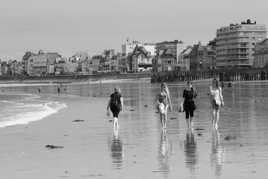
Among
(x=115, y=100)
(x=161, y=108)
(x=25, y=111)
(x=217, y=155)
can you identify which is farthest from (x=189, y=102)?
(x=25, y=111)

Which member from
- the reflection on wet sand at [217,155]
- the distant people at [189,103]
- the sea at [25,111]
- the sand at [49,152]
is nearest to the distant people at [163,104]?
the distant people at [189,103]

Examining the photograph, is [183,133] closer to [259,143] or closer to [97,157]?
[259,143]

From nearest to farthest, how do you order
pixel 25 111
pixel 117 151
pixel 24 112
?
pixel 117 151 → pixel 24 112 → pixel 25 111

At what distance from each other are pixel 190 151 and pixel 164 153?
59 centimetres

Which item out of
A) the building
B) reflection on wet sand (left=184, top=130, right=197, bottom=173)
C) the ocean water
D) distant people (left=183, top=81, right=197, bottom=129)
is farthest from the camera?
the building

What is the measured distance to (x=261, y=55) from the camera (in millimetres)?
191125

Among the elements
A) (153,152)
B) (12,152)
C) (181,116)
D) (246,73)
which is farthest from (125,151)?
(246,73)

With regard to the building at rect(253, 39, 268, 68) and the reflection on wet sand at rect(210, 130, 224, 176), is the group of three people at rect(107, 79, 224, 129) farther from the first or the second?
the building at rect(253, 39, 268, 68)

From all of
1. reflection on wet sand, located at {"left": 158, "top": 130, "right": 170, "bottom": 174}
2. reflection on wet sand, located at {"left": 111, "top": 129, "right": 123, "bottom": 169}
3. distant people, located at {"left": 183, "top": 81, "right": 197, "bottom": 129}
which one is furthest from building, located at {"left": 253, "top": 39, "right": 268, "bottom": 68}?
reflection on wet sand, located at {"left": 158, "top": 130, "right": 170, "bottom": 174}

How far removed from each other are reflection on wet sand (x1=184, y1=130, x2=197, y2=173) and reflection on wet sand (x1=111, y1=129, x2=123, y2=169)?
1292 millimetres

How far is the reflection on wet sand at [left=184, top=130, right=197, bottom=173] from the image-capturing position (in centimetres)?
1334

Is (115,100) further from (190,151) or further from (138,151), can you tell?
(190,151)

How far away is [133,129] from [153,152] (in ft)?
22.0

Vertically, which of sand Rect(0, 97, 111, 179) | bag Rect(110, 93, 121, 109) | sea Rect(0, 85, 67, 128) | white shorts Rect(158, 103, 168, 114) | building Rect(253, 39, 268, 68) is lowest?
sea Rect(0, 85, 67, 128)
